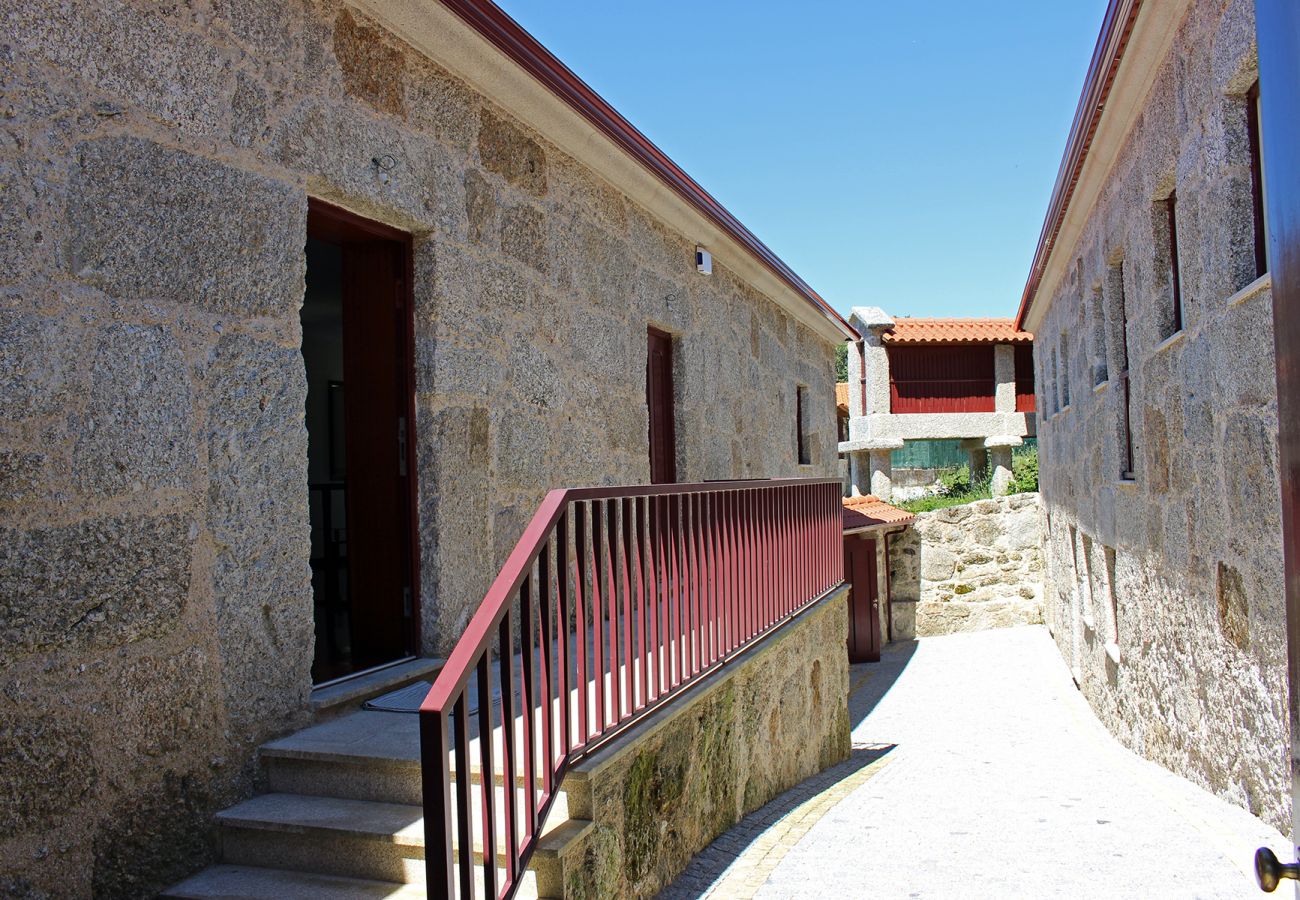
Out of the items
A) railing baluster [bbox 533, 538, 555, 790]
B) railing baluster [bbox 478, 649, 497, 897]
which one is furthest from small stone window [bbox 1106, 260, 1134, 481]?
railing baluster [bbox 478, 649, 497, 897]

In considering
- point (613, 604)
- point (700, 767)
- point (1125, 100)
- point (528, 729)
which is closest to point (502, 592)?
point (528, 729)

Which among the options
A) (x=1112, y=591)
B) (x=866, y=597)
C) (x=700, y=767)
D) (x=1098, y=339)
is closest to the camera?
(x=700, y=767)

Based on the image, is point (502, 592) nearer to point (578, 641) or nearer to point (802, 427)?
point (578, 641)

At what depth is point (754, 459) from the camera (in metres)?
9.06

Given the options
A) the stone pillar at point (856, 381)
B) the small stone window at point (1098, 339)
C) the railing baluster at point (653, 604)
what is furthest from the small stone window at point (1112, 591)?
the stone pillar at point (856, 381)

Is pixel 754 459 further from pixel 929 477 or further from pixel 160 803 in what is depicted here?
pixel 929 477

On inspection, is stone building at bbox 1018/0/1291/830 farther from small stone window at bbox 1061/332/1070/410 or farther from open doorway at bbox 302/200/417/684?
open doorway at bbox 302/200/417/684

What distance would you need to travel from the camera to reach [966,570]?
16016 millimetres

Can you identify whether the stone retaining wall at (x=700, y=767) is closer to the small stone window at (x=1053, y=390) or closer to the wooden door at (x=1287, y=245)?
the wooden door at (x=1287, y=245)

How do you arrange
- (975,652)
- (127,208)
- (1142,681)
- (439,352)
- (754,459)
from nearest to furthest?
(127,208), (439,352), (1142,681), (754,459), (975,652)

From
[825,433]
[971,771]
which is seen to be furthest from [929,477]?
[971,771]

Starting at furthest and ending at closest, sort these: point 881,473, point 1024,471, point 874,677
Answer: point 881,473, point 1024,471, point 874,677

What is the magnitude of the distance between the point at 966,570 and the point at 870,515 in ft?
8.02

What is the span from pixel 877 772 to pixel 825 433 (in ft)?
20.5
